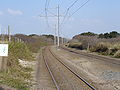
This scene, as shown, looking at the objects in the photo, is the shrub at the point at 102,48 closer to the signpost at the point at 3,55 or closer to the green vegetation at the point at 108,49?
the green vegetation at the point at 108,49

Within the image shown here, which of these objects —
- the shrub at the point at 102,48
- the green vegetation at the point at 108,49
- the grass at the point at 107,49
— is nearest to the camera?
the green vegetation at the point at 108,49

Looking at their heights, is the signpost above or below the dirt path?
above

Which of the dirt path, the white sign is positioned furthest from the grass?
the white sign

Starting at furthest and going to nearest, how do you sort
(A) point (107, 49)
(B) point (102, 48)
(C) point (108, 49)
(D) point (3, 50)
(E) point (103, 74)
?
(B) point (102, 48) → (A) point (107, 49) → (C) point (108, 49) → (E) point (103, 74) → (D) point (3, 50)

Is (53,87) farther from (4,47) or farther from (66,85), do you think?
(4,47)

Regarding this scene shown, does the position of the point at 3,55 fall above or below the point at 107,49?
above

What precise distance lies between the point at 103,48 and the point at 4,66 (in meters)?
44.0

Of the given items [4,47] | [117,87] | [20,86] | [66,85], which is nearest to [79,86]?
[66,85]

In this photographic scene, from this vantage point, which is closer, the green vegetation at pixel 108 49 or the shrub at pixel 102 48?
the green vegetation at pixel 108 49

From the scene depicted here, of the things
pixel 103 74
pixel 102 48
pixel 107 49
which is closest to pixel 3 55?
pixel 103 74

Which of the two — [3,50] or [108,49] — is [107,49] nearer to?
[108,49]

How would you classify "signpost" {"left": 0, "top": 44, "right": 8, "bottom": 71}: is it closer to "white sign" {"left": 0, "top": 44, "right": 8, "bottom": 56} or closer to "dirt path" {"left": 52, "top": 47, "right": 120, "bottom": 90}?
"white sign" {"left": 0, "top": 44, "right": 8, "bottom": 56}

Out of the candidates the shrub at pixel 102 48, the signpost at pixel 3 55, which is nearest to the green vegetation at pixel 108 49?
the shrub at pixel 102 48

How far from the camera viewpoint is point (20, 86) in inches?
533
